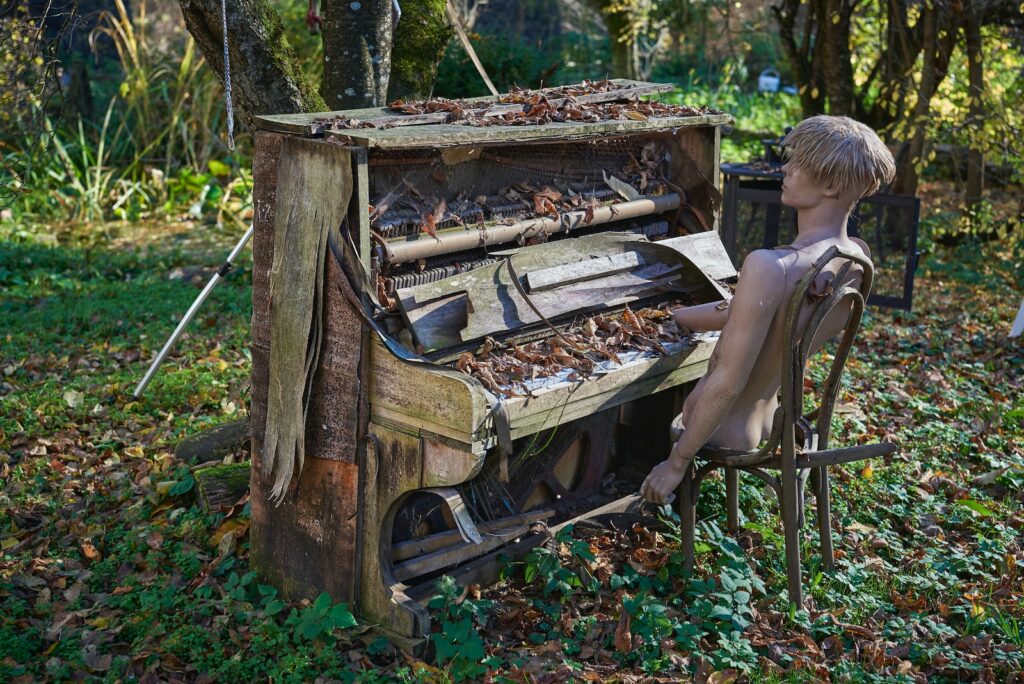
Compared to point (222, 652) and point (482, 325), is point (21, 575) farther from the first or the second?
point (482, 325)

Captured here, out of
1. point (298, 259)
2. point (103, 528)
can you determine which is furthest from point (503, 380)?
point (103, 528)

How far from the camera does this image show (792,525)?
11.2ft

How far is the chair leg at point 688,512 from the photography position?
354cm

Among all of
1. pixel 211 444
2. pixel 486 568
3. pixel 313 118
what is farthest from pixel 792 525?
pixel 211 444

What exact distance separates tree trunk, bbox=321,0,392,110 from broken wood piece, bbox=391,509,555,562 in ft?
5.94

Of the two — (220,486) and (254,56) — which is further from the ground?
(254,56)

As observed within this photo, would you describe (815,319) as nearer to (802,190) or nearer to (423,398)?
(802,190)

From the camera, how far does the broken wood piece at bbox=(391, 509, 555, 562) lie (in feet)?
11.1

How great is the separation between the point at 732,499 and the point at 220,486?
208cm

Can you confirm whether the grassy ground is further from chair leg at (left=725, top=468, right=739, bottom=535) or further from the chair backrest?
the chair backrest

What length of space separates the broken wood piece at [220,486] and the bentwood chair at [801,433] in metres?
1.76

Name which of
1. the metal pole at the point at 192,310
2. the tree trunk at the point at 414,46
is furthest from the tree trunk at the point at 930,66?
the metal pole at the point at 192,310

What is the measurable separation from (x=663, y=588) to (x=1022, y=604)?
1292 millimetres

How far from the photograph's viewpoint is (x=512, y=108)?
3.52 meters
